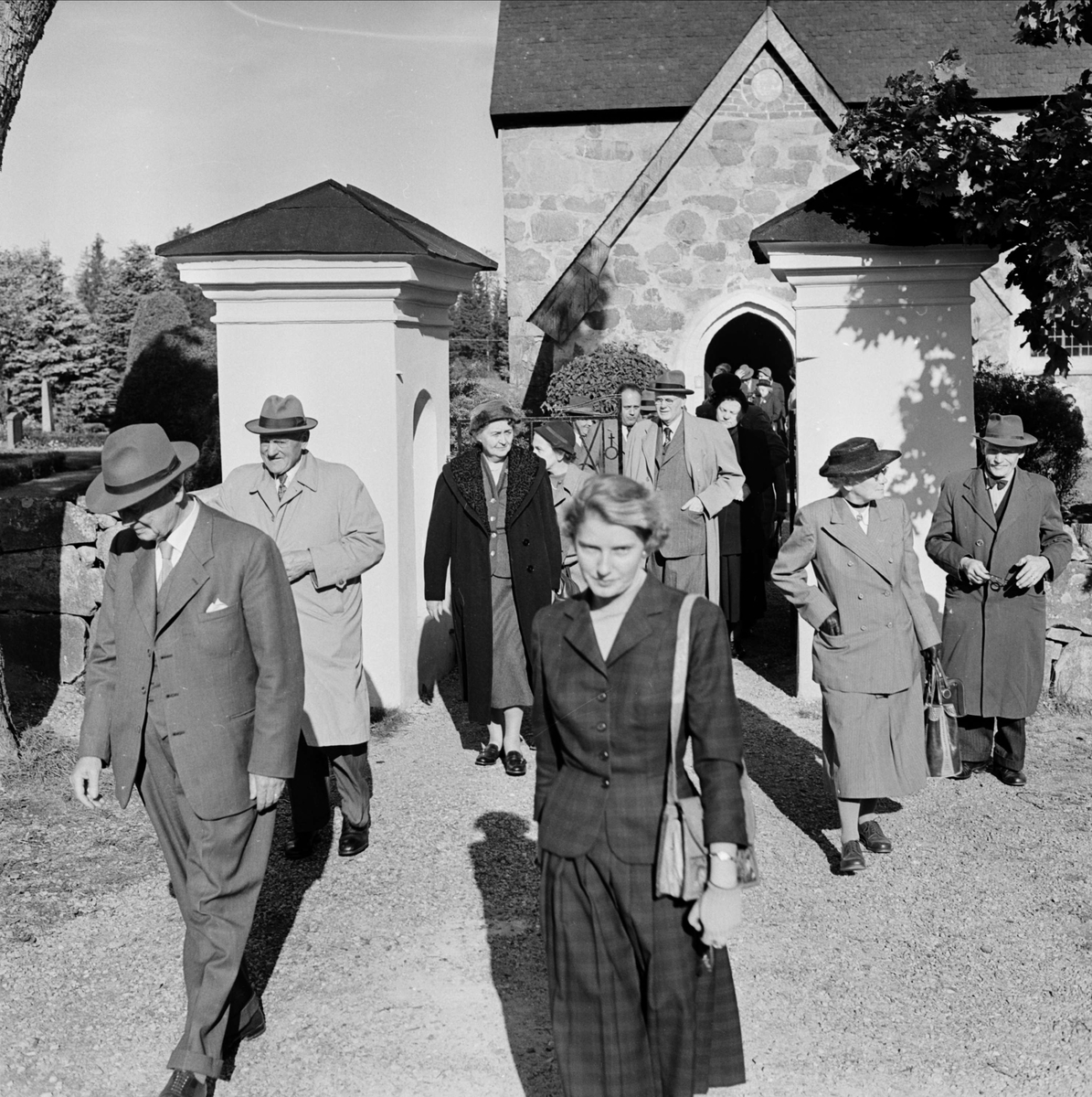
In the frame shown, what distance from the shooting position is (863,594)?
18.5ft

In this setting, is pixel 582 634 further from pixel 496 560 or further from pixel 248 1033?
pixel 496 560

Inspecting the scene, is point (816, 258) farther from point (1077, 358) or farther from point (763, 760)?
point (1077, 358)

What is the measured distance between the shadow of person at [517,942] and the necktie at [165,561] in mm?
1803

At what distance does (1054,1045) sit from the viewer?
13.8ft

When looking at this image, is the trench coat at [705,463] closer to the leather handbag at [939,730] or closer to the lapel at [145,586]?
the leather handbag at [939,730]

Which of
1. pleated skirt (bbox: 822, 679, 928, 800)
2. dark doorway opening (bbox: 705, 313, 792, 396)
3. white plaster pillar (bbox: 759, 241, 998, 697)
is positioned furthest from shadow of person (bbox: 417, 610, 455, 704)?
dark doorway opening (bbox: 705, 313, 792, 396)

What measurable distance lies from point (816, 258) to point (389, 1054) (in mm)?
5475

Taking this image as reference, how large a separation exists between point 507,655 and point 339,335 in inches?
92.6

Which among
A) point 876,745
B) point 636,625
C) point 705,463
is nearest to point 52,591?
point 705,463

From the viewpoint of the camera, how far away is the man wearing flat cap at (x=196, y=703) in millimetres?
3896

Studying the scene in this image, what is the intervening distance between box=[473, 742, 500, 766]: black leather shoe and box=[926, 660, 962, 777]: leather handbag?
246 cm

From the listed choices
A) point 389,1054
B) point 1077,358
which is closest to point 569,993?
point 389,1054

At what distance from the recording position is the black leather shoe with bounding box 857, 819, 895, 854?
5758 mm

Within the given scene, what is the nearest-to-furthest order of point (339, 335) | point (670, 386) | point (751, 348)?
point (339, 335)
point (670, 386)
point (751, 348)
